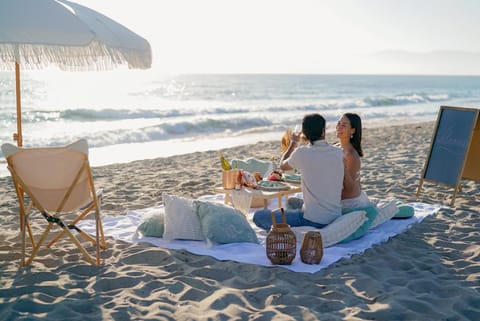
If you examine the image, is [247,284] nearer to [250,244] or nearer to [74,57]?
[250,244]

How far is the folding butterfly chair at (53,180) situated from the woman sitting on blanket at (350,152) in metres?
2.11

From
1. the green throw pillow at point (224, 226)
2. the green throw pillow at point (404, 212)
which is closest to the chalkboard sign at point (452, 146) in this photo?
the green throw pillow at point (404, 212)

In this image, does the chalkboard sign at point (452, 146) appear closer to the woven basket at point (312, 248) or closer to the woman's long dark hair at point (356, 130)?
the woman's long dark hair at point (356, 130)

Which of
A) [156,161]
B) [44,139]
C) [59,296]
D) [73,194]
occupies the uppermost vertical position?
[73,194]

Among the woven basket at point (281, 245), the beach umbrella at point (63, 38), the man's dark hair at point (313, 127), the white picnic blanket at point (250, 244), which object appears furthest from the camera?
the man's dark hair at point (313, 127)

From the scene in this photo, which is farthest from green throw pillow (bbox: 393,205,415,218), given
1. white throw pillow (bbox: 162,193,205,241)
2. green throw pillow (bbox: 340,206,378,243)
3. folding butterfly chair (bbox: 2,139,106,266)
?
folding butterfly chair (bbox: 2,139,106,266)

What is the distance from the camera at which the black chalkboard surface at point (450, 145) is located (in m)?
5.96

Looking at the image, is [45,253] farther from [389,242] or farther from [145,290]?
[389,242]

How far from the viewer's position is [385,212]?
16.7 ft

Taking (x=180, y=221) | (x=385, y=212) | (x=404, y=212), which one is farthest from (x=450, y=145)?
(x=180, y=221)

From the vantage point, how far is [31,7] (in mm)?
4012

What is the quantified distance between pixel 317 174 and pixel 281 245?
0.71m

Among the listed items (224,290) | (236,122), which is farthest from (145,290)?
(236,122)

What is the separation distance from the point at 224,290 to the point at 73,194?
151cm
